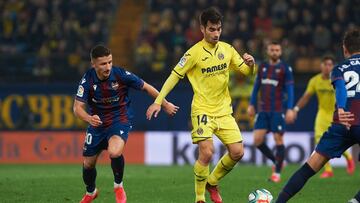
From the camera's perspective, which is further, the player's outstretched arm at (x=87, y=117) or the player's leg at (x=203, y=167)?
the player's leg at (x=203, y=167)

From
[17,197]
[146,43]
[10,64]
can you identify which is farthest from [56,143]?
[17,197]

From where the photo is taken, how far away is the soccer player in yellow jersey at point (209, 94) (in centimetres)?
1127

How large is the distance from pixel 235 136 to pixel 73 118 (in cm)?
1378

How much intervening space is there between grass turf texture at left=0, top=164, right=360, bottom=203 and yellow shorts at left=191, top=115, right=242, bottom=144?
116cm

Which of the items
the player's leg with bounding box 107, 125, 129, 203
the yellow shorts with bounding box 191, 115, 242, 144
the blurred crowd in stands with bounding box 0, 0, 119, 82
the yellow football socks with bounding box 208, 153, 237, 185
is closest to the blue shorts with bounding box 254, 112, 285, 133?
the yellow football socks with bounding box 208, 153, 237, 185

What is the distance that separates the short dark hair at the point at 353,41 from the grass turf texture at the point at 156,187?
2.94 m

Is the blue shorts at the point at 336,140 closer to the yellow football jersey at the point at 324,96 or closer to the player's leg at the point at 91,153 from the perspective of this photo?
the player's leg at the point at 91,153

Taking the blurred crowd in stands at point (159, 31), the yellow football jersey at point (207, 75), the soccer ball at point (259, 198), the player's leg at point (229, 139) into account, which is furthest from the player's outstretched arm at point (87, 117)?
the blurred crowd in stands at point (159, 31)

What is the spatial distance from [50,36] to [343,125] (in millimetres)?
17786

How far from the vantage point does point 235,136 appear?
11461mm

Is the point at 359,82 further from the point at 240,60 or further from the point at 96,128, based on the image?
the point at 96,128

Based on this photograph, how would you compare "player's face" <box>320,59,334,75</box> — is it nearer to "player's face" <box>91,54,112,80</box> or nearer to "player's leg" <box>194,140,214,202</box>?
"player's leg" <box>194,140,214,202</box>

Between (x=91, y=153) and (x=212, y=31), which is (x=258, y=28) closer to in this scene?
(x=212, y=31)

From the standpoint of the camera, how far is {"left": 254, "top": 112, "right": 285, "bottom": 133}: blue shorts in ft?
54.0
